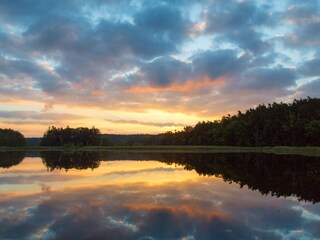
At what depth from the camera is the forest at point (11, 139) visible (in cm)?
16512

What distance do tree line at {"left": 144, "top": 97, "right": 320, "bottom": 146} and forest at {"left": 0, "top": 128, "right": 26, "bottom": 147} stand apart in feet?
293

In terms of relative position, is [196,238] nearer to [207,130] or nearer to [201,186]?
[201,186]

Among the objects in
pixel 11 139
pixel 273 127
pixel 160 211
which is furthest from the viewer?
pixel 11 139

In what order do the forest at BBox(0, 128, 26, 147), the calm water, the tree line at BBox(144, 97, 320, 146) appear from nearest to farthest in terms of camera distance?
the calm water → the tree line at BBox(144, 97, 320, 146) → the forest at BBox(0, 128, 26, 147)

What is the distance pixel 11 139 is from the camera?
561 feet

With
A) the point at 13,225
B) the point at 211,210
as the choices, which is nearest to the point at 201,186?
the point at 211,210

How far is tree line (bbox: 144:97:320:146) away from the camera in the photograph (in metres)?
86.9

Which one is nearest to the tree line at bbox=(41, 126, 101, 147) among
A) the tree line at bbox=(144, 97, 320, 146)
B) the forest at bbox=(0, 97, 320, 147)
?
the forest at bbox=(0, 97, 320, 147)

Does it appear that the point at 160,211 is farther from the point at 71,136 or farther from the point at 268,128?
the point at 71,136

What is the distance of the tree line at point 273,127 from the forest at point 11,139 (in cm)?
8943

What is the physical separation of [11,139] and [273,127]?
4930 inches

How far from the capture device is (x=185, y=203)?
14.6 m

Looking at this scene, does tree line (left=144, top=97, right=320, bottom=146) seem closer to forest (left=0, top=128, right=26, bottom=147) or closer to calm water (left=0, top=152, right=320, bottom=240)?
calm water (left=0, top=152, right=320, bottom=240)

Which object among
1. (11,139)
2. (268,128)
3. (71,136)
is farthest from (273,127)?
(11,139)
